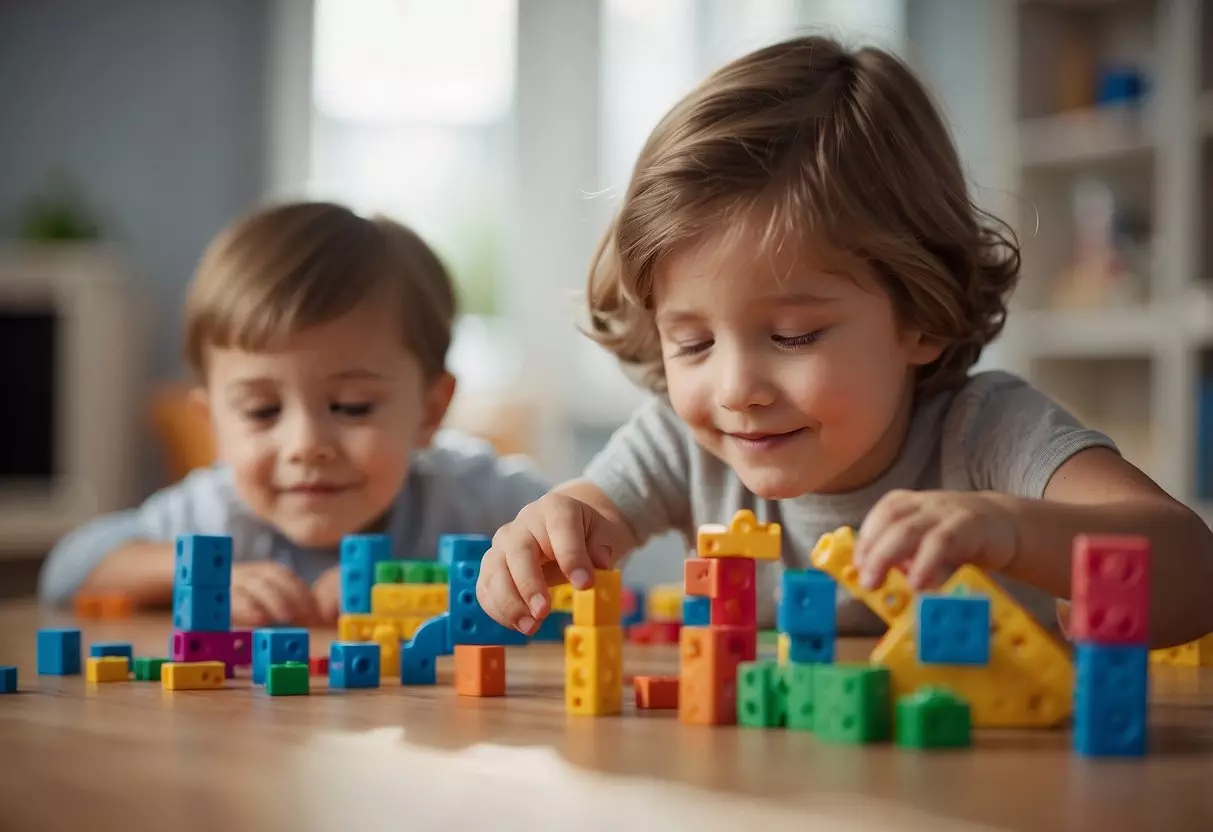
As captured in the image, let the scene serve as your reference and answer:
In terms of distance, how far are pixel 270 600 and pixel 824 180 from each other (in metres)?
0.65

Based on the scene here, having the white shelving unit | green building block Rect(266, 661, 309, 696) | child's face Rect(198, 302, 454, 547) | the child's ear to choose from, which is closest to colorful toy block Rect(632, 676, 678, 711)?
green building block Rect(266, 661, 309, 696)

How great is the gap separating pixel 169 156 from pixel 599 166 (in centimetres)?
131

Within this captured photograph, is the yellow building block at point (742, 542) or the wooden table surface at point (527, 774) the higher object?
the yellow building block at point (742, 542)


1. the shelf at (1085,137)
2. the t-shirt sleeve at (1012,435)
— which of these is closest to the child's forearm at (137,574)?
the t-shirt sleeve at (1012,435)

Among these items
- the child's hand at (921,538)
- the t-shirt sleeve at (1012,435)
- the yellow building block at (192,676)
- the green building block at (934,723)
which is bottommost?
the yellow building block at (192,676)

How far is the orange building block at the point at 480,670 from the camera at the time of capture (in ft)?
2.88

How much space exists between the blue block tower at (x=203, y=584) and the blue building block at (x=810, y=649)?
428 mm

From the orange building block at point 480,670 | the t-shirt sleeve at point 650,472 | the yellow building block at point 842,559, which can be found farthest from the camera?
the t-shirt sleeve at point 650,472

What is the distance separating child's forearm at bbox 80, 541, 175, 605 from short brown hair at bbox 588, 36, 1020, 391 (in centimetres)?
71

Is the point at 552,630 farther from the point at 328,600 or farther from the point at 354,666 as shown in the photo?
the point at 354,666

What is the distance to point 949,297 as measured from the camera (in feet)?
3.77

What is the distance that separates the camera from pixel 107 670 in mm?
970

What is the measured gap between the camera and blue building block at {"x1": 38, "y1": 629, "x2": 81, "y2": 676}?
103cm

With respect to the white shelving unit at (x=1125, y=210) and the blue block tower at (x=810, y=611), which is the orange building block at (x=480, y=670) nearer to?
the blue block tower at (x=810, y=611)
